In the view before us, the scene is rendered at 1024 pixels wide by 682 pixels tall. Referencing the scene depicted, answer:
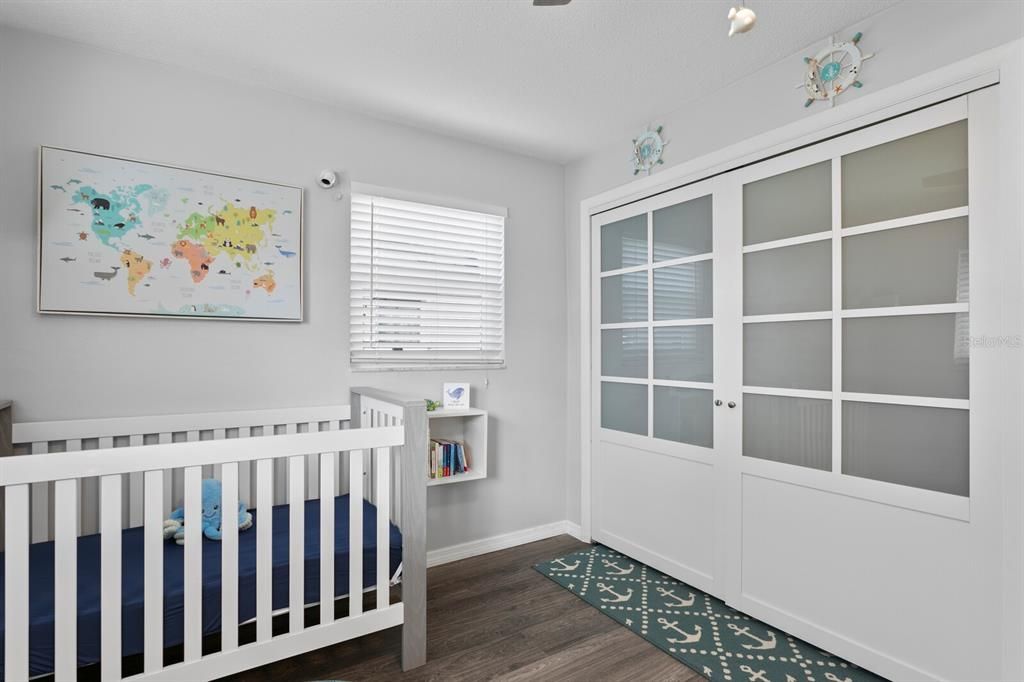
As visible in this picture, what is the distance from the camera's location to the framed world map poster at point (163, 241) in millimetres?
2104

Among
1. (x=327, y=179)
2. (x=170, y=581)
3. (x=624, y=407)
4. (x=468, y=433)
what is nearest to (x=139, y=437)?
(x=170, y=581)

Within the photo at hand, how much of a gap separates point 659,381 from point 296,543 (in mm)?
1894

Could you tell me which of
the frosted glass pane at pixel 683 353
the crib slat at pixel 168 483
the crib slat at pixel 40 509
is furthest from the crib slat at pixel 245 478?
the frosted glass pane at pixel 683 353

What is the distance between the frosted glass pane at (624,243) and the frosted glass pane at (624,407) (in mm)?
702

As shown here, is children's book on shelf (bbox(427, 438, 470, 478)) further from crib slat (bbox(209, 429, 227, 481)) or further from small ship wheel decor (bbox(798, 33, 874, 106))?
small ship wheel decor (bbox(798, 33, 874, 106))

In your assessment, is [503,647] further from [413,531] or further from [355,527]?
[355,527]

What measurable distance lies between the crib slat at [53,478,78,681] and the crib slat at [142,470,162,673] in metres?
0.16

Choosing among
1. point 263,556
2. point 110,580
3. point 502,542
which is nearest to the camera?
point 110,580

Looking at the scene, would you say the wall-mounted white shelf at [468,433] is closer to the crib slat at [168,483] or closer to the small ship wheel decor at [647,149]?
the crib slat at [168,483]

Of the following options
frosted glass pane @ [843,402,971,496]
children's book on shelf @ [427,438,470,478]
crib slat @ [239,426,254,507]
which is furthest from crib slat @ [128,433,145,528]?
frosted glass pane @ [843,402,971,496]

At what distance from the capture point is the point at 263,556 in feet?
5.62

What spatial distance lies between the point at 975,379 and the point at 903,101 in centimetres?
99

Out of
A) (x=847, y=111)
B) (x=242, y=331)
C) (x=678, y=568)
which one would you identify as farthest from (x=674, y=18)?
(x=678, y=568)

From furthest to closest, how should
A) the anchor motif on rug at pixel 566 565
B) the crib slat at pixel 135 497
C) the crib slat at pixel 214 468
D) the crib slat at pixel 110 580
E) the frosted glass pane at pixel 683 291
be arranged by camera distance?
the anchor motif on rug at pixel 566 565 → the frosted glass pane at pixel 683 291 → the crib slat at pixel 214 468 → the crib slat at pixel 135 497 → the crib slat at pixel 110 580
